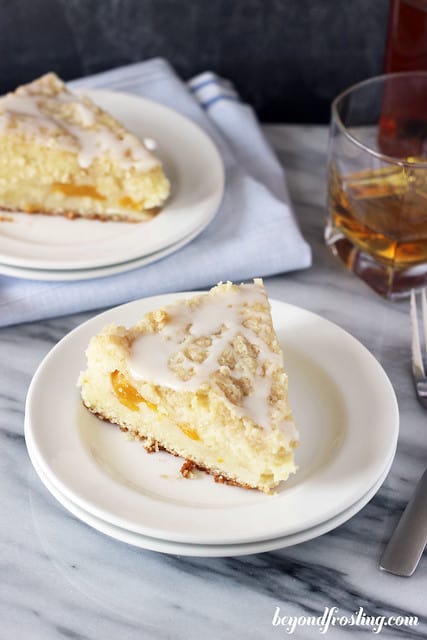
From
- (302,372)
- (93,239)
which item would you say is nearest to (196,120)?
(93,239)

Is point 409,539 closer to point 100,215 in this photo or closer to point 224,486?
point 224,486

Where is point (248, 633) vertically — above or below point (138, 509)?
below

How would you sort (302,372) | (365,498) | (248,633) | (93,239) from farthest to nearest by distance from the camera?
(93,239), (302,372), (365,498), (248,633)

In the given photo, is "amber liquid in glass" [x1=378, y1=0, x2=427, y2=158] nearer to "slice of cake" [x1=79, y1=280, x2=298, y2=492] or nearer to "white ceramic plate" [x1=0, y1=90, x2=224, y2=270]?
"white ceramic plate" [x1=0, y1=90, x2=224, y2=270]

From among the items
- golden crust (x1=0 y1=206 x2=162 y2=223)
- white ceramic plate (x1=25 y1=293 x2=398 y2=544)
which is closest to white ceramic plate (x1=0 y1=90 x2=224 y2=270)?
golden crust (x1=0 y1=206 x2=162 y2=223)

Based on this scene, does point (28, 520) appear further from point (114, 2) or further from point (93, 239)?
point (114, 2)

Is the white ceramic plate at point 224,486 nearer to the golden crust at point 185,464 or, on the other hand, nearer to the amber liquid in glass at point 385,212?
the golden crust at point 185,464

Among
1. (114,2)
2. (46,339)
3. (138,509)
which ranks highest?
(114,2)

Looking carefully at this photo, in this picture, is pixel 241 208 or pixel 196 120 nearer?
pixel 241 208
